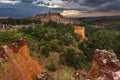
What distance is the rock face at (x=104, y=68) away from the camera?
19297 mm

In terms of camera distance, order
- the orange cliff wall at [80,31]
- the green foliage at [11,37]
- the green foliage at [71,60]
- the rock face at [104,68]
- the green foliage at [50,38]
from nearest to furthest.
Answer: the rock face at [104,68] < the green foliage at [11,37] < the green foliage at [71,60] < the green foliage at [50,38] < the orange cliff wall at [80,31]

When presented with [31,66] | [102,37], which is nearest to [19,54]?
[31,66]

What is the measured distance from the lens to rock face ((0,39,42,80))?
20.5 m

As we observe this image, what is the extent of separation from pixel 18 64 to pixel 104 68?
5595 mm

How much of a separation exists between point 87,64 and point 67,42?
24.4 metres

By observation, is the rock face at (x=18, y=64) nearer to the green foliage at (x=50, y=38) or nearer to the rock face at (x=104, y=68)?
the rock face at (x=104, y=68)

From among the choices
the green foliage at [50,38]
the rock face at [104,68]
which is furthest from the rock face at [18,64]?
the green foliage at [50,38]

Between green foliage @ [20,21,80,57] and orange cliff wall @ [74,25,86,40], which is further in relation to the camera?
orange cliff wall @ [74,25,86,40]

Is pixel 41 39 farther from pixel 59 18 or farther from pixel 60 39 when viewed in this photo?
pixel 59 18

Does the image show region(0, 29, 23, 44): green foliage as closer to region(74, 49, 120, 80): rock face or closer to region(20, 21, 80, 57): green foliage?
region(74, 49, 120, 80): rock face

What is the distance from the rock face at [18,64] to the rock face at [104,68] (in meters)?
3.93

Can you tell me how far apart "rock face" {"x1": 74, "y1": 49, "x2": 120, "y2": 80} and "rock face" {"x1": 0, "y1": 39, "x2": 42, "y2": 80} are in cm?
393

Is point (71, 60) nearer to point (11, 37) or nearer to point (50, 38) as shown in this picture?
point (50, 38)

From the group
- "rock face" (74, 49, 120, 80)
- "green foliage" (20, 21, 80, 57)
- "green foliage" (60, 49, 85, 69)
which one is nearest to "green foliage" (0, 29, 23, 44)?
"rock face" (74, 49, 120, 80)
